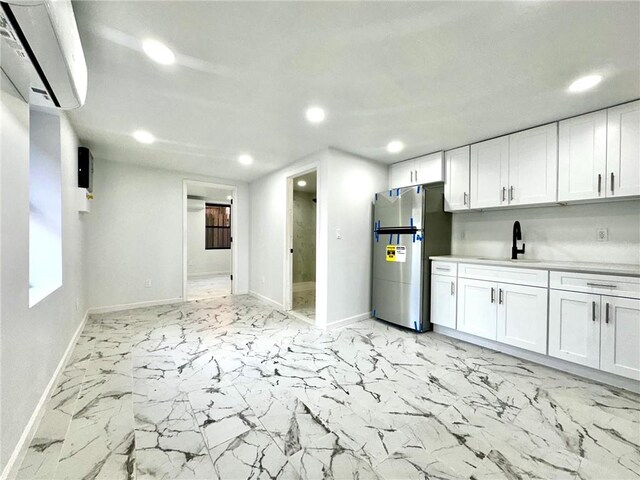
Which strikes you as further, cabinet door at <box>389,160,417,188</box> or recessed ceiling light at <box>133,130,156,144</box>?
cabinet door at <box>389,160,417,188</box>

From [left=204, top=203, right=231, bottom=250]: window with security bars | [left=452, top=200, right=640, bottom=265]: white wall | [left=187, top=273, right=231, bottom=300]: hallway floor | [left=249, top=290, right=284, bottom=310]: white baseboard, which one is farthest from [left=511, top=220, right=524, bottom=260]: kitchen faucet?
[left=204, top=203, right=231, bottom=250]: window with security bars

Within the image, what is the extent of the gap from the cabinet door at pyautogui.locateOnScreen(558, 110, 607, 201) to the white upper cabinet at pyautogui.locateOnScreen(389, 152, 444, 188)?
1.15 meters

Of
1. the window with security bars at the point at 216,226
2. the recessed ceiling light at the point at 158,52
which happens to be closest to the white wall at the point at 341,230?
the recessed ceiling light at the point at 158,52

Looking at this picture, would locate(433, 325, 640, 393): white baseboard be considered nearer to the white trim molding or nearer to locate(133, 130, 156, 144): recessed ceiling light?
locate(133, 130, 156, 144): recessed ceiling light

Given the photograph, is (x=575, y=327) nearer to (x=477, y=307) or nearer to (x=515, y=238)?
(x=477, y=307)

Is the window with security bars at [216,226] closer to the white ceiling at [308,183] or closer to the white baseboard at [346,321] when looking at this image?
the white ceiling at [308,183]

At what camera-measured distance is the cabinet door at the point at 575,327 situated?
2.11 meters

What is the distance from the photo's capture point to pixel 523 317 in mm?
2490

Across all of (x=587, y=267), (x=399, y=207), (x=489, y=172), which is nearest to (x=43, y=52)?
(x=399, y=207)

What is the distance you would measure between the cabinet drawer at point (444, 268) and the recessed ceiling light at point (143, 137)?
3.62 meters

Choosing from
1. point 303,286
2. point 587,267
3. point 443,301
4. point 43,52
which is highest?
point 43,52

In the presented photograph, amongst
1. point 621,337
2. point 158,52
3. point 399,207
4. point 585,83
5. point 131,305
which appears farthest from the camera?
point 131,305

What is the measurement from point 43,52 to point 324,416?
2410 millimetres

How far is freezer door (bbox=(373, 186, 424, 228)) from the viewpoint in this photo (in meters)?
3.19
